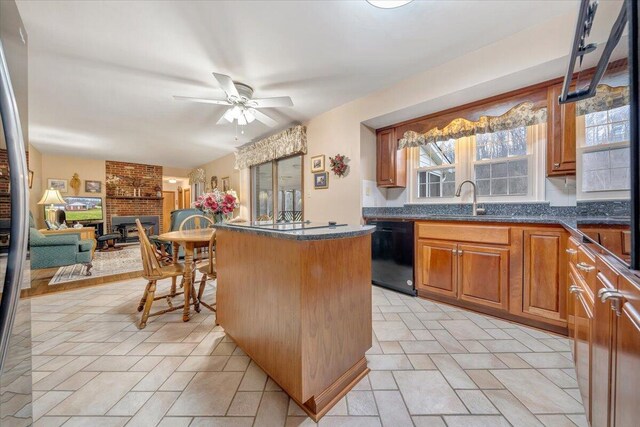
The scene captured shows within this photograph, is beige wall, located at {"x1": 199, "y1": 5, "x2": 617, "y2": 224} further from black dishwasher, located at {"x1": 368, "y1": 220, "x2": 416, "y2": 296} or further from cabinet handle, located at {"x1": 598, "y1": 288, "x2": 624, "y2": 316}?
cabinet handle, located at {"x1": 598, "y1": 288, "x2": 624, "y2": 316}

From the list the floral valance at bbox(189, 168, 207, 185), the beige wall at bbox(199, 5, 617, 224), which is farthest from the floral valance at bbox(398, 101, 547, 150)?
the floral valance at bbox(189, 168, 207, 185)

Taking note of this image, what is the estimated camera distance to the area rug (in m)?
3.40

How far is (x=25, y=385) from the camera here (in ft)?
2.12

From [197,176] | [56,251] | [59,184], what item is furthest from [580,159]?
[59,184]

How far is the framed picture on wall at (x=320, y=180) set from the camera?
139 inches

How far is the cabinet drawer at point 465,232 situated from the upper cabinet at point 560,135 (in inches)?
26.0

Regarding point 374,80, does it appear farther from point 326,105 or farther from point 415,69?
point 326,105

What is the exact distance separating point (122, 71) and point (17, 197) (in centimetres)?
275

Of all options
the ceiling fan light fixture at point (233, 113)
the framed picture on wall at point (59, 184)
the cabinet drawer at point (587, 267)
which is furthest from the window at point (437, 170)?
the framed picture on wall at point (59, 184)

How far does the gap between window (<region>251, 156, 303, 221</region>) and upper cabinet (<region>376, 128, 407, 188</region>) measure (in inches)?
55.5

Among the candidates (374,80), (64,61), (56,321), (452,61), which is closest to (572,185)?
(452,61)

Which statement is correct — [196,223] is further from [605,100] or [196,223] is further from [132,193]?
[132,193]

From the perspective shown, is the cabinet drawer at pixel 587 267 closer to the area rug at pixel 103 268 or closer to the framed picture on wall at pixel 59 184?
the area rug at pixel 103 268

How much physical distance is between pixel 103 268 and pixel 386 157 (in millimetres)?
4773
